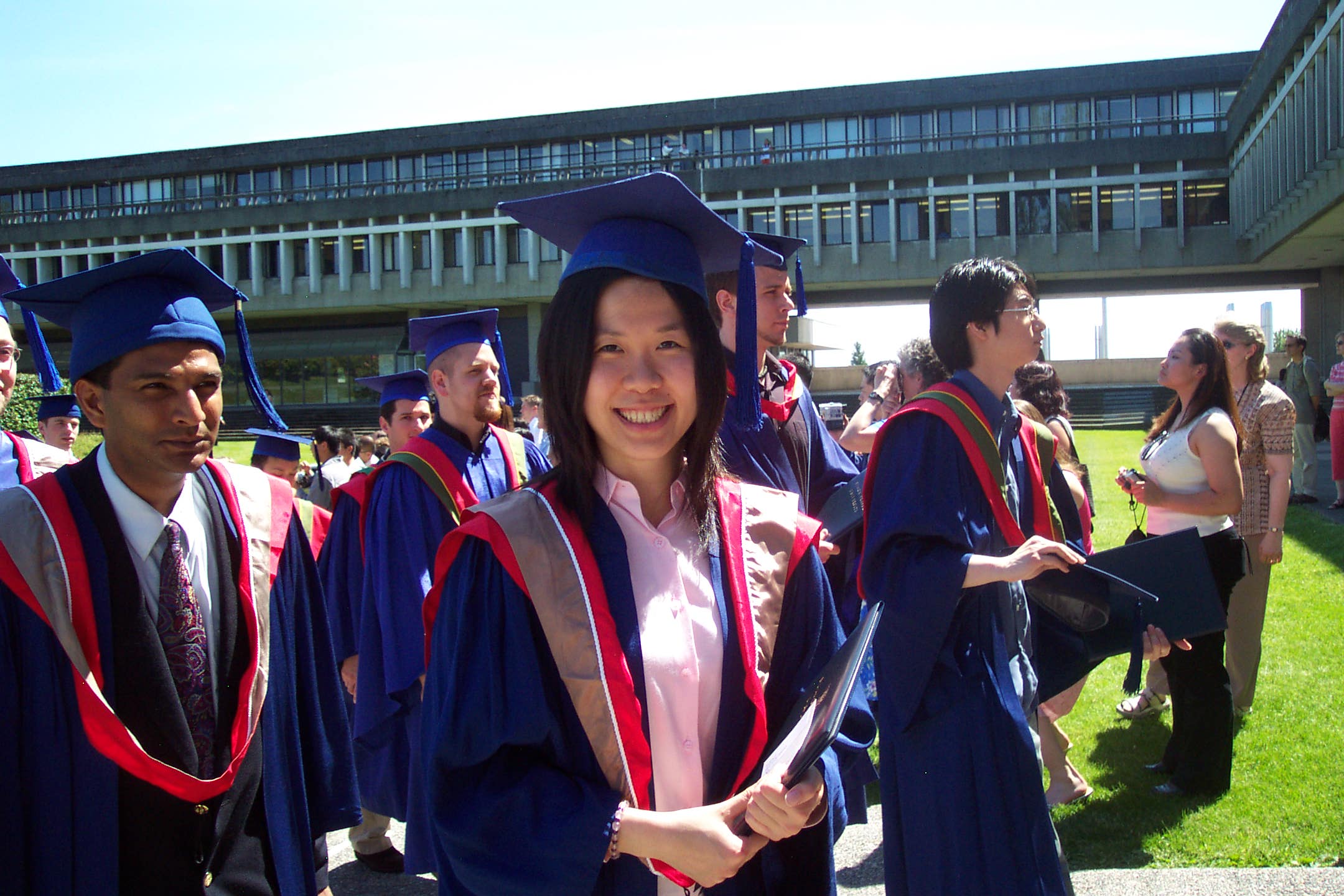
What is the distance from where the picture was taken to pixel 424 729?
1.59 meters

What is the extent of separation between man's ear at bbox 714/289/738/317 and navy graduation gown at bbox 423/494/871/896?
1945mm

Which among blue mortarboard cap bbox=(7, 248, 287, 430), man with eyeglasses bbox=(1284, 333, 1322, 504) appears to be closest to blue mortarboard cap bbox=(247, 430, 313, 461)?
blue mortarboard cap bbox=(7, 248, 287, 430)

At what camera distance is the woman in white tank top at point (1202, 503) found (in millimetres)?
4238

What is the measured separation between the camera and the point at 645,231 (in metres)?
1.73

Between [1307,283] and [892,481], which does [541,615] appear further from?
[1307,283]

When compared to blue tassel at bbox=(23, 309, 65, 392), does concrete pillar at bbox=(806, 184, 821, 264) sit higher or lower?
higher

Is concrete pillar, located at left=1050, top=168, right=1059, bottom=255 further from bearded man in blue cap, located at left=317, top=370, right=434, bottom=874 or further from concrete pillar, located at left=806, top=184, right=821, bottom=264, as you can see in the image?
bearded man in blue cap, located at left=317, top=370, right=434, bottom=874

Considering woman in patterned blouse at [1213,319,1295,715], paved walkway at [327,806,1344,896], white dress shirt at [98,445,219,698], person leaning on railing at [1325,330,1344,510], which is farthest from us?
person leaning on railing at [1325,330,1344,510]

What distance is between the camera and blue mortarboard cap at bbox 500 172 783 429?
169 centimetres

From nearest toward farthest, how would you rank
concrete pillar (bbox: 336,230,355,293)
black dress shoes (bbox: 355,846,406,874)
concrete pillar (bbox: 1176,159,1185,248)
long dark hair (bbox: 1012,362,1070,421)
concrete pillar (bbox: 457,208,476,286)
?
black dress shoes (bbox: 355,846,406,874)
long dark hair (bbox: 1012,362,1070,421)
concrete pillar (bbox: 1176,159,1185,248)
concrete pillar (bbox: 457,208,476,286)
concrete pillar (bbox: 336,230,355,293)

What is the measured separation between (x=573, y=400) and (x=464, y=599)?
36cm

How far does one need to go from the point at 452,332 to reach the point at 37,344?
165cm

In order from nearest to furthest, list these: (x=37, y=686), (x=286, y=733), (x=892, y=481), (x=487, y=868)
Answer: (x=487, y=868) → (x=37, y=686) → (x=286, y=733) → (x=892, y=481)

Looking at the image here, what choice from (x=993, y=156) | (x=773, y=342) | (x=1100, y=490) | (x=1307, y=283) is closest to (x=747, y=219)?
(x=993, y=156)
